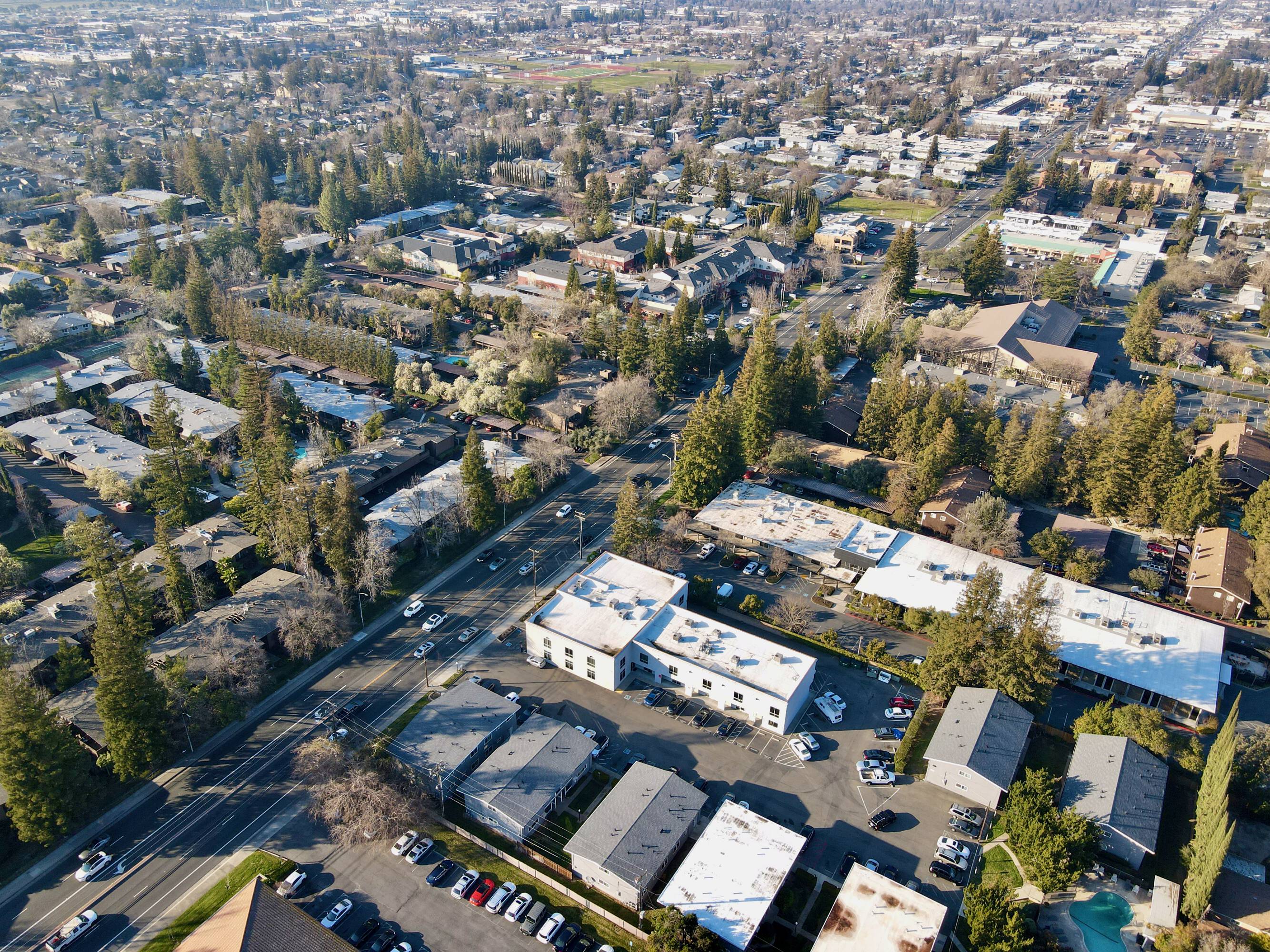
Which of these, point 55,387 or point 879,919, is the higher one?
point 55,387

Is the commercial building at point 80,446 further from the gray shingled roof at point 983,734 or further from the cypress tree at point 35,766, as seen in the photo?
the gray shingled roof at point 983,734

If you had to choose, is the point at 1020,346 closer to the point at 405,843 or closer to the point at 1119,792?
the point at 1119,792

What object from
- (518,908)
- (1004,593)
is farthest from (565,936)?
(1004,593)

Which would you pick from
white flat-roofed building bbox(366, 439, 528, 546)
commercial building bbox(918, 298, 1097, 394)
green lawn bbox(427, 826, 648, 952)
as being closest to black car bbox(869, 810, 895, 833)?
green lawn bbox(427, 826, 648, 952)

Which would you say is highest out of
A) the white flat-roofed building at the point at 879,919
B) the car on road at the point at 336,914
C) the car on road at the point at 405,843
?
the white flat-roofed building at the point at 879,919

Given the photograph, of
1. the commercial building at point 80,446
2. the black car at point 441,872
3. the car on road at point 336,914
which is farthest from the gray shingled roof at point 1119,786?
the commercial building at point 80,446
